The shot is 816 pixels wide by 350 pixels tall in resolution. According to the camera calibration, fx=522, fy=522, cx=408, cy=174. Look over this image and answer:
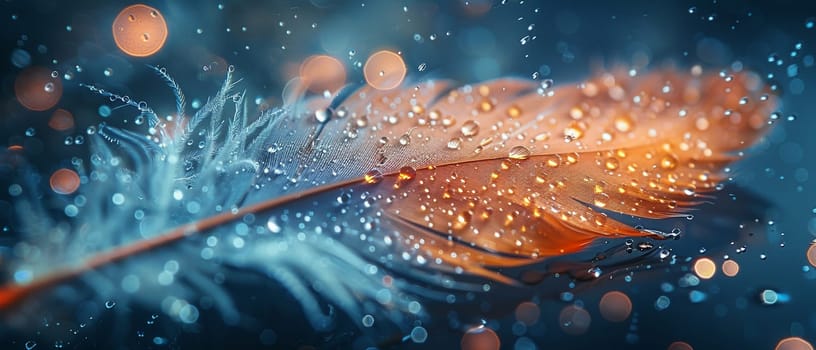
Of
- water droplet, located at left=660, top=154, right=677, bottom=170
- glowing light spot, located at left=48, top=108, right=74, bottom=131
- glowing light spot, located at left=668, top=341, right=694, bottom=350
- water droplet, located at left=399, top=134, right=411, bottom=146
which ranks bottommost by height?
glowing light spot, located at left=48, top=108, right=74, bottom=131

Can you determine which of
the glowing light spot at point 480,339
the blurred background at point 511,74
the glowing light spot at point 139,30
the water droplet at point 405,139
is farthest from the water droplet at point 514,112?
the glowing light spot at point 139,30

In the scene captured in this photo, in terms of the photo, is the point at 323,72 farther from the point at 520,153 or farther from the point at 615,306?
the point at 615,306

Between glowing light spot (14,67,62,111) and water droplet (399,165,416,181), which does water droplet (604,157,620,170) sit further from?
glowing light spot (14,67,62,111)

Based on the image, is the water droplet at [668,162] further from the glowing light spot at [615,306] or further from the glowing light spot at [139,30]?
the glowing light spot at [139,30]

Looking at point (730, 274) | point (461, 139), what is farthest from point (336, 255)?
point (730, 274)

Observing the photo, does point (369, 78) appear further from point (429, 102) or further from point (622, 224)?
point (622, 224)

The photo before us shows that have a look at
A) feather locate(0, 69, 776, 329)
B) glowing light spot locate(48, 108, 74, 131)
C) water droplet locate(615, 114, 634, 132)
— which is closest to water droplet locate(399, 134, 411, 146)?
feather locate(0, 69, 776, 329)
